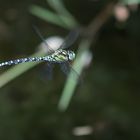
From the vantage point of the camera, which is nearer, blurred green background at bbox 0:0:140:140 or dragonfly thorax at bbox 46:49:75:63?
dragonfly thorax at bbox 46:49:75:63

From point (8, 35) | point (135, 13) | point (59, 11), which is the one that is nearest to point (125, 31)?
point (135, 13)

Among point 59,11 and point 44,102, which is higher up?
point 59,11

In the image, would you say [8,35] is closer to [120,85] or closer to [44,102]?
[44,102]

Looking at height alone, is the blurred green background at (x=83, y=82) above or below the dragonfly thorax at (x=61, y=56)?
above

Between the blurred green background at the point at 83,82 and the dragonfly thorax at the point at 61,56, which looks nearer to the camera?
the dragonfly thorax at the point at 61,56

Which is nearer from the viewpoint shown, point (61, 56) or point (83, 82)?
point (61, 56)

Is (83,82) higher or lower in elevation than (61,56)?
higher

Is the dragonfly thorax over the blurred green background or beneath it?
beneath

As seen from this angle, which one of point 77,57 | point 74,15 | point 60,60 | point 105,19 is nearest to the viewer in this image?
point 60,60
